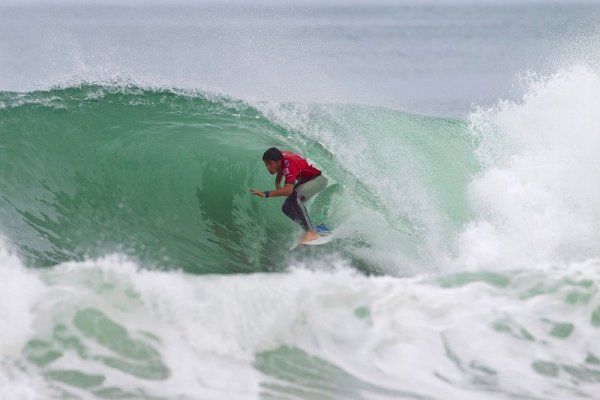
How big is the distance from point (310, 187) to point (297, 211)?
0.39 meters

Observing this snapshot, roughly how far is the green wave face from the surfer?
50 centimetres

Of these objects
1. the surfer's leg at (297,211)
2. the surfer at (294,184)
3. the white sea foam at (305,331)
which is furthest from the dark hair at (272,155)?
the white sea foam at (305,331)

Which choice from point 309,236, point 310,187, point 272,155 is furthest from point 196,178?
point 309,236

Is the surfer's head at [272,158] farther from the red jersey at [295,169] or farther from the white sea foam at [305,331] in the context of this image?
the white sea foam at [305,331]

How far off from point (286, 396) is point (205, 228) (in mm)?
3425

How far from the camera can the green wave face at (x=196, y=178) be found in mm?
7945

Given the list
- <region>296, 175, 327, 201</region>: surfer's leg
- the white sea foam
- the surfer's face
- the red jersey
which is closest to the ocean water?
the white sea foam

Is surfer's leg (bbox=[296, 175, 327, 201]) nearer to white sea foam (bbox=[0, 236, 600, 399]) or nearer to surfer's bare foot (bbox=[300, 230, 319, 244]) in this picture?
surfer's bare foot (bbox=[300, 230, 319, 244])

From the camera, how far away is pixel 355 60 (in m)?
31.3

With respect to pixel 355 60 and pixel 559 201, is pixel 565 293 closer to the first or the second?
pixel 559 201

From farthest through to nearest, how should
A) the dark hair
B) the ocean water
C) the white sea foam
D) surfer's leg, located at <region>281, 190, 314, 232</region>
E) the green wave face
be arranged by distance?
the green wave face
surfer's leg, located at <region>281, 190, 314, 232</region>
the dark hair
the ocean water
the white sea foam

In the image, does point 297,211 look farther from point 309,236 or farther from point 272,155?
point 272,155

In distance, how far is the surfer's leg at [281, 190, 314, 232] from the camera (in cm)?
777

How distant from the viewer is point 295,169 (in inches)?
310
